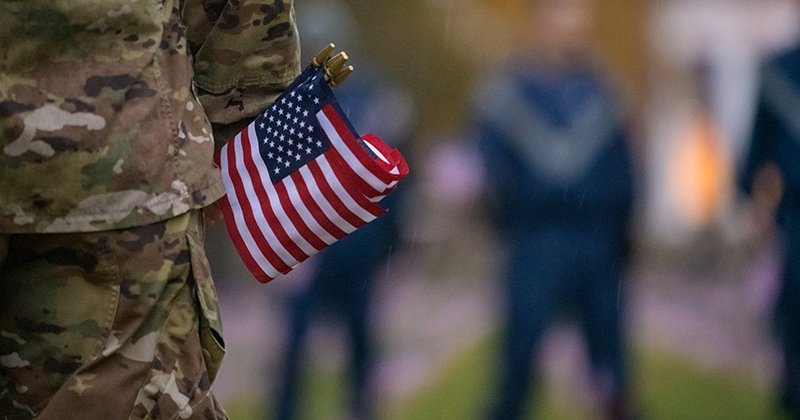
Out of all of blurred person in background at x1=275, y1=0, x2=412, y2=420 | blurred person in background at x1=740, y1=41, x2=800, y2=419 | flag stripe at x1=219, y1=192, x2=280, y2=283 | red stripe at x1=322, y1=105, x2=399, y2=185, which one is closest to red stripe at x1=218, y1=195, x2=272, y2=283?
flag stripe at x1=219, y1=192, x2=280, y2=283

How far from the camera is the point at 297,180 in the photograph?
51.1 inches

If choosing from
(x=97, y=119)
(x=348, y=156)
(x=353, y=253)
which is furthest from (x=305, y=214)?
(x=353, y=253)

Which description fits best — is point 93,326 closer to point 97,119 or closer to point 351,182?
point 97,119

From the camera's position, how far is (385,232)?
7.48 feet

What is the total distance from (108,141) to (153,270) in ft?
0.59

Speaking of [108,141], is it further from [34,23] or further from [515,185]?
[515,185]

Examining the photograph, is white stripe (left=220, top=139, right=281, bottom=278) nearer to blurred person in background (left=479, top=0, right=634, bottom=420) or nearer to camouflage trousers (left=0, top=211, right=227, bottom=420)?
camouflage trousers (left=0, top=211, right=227, bottom=420)

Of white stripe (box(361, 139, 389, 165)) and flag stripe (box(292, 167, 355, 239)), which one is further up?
white stripe (box(361, 139, 389, 165))

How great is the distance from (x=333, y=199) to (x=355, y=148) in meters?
0.08

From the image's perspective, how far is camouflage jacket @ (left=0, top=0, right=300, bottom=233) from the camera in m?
1.06

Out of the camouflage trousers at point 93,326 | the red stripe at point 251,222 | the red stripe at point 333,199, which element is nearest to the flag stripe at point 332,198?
the red stripe at point 333,199

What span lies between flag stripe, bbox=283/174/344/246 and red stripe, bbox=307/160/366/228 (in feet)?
0.09

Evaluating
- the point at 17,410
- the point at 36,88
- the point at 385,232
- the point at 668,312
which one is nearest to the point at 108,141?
the point at 36,88

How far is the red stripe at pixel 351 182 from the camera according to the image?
1250 millimetres
